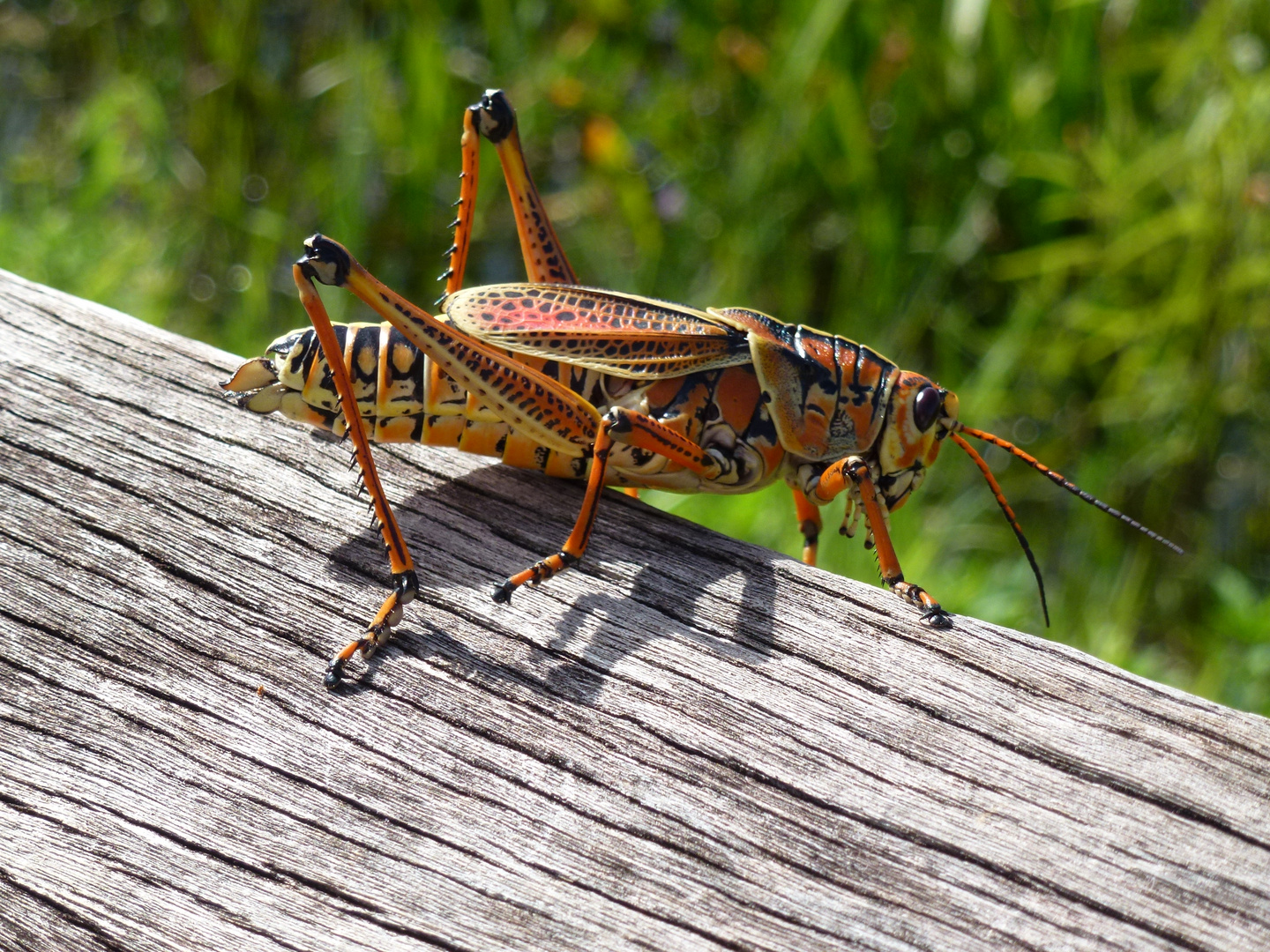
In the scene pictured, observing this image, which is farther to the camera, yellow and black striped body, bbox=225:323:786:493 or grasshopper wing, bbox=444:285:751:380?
grasshopper wing, bbox=444:285:751:380

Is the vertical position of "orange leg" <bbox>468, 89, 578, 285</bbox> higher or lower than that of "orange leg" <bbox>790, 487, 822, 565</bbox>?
higher

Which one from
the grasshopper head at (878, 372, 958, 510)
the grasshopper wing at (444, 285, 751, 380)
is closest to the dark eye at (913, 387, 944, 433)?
the grasshopper head at (878, 372, 958, 510)

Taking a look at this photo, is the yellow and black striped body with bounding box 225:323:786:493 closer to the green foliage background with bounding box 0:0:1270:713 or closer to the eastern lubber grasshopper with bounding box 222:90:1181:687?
the eastern lubber grasshopper with bounding box 222:90:1181:687

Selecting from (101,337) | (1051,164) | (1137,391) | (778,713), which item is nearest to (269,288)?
(101,337)

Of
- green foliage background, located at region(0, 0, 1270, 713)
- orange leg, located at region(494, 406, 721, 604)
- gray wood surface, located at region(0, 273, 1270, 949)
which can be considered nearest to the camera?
gray wood surface, located at region(0, 273, 1270, 949)

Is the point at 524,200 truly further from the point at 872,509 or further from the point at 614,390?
the point at 872,509

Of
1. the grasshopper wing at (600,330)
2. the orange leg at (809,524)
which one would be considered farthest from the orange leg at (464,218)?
the orange leg at (809,524)
